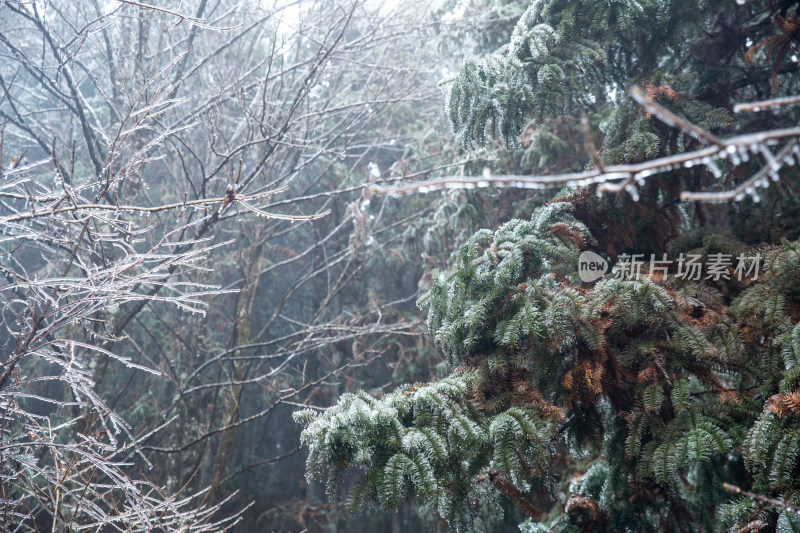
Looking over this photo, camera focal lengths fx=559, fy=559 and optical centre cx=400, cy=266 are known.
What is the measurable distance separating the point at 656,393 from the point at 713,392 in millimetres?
306

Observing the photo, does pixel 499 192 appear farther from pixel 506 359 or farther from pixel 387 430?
pixel 387 430

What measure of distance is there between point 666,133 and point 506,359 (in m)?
1.76

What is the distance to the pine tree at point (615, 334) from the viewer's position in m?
2.35

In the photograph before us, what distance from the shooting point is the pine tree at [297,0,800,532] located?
235cm

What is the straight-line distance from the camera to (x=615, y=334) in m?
2.78

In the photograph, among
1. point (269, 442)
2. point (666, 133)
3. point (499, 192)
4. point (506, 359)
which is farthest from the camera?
point (269, 442)

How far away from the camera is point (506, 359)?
113 inches

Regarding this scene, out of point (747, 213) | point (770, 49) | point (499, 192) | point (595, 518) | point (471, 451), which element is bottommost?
point (595, 518)

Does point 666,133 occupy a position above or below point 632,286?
above

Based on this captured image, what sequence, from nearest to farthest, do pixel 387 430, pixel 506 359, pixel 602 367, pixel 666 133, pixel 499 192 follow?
pixel 387 430, pixel 602 367, pixel 506 359, pixel 666 133, pixel 499 192

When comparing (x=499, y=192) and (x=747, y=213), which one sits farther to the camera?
(x=499, y=192)

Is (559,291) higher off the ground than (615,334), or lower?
higher

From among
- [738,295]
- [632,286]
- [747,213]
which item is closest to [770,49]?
[747,213]

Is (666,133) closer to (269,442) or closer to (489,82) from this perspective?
(489,82)
